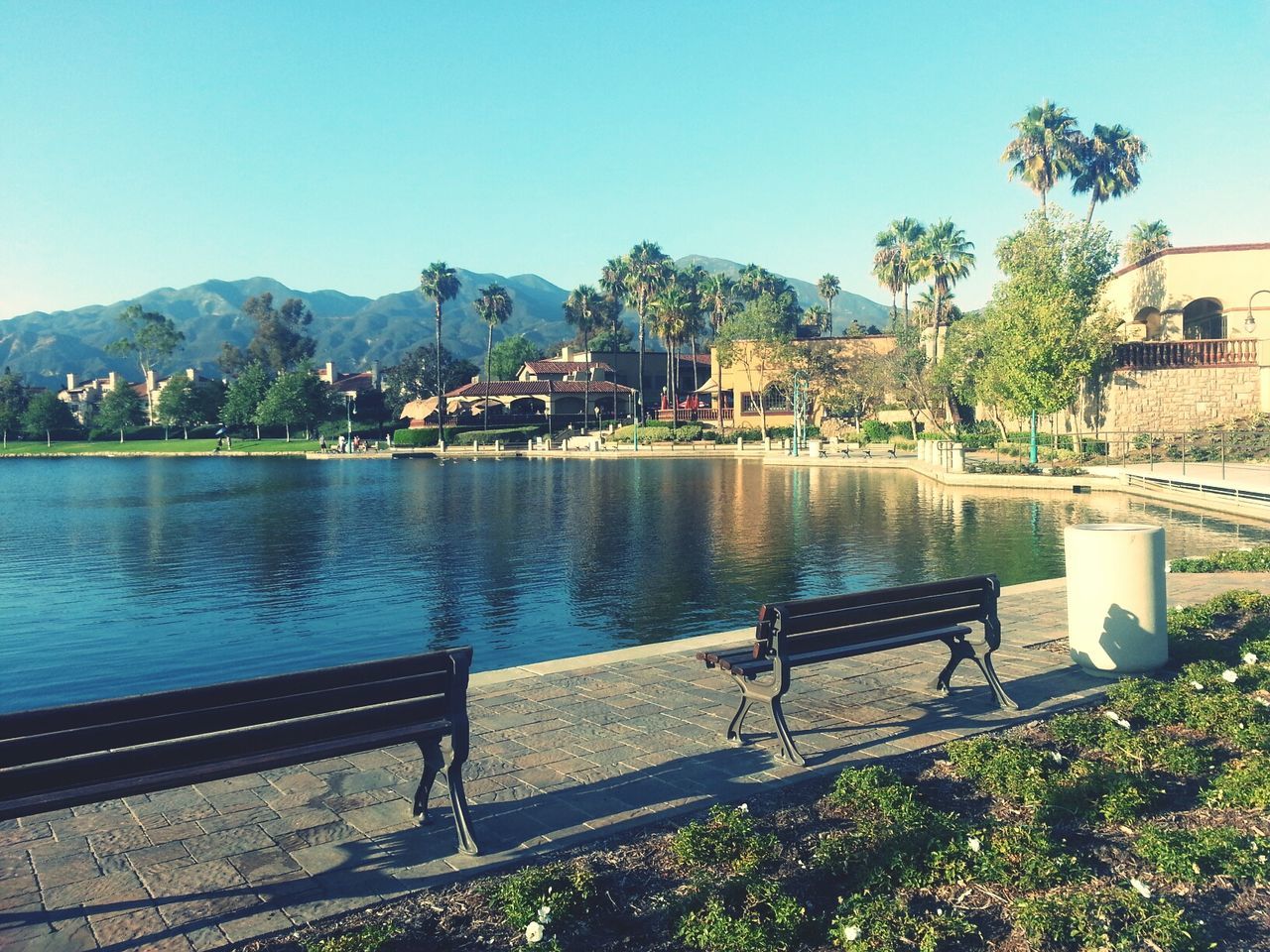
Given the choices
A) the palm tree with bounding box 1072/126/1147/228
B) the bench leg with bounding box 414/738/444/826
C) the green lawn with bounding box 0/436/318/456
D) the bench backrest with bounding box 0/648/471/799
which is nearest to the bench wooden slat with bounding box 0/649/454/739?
the bench backrest with bounding box 0/648/471/799

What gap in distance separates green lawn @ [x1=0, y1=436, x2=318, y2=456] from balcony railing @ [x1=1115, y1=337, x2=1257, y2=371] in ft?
220

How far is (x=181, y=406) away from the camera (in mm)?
111312

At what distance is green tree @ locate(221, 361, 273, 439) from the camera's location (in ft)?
355

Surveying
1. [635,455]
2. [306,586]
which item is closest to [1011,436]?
[635,455]

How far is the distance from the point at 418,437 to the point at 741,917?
3293 inches

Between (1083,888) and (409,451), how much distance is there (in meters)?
76.5

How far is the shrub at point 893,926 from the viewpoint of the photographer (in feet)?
12.3

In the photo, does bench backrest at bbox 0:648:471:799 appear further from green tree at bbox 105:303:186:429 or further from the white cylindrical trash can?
green tree at bbox 105:303:186:429

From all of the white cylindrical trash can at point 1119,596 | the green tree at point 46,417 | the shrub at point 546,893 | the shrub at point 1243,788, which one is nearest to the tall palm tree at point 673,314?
the white cylindrical trash can at point 1119,596

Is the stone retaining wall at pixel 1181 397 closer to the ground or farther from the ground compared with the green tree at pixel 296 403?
closer to the ground

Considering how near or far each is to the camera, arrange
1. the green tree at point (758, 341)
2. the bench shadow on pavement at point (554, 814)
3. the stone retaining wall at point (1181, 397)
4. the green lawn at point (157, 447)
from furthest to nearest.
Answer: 1. the green lawn at point (157, 447)
2. the green tree at point (758, 341)
3. the stone retaining wall at point (1181, 397)
4. the bench shadow on pavement at point (554, 814)

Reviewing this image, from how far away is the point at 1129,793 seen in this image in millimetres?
5105

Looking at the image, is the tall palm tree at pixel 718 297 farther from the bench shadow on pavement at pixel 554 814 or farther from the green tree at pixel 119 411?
the bench shadow on pavement at pixel 554 814

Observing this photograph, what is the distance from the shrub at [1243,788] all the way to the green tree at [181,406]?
11946 cm
